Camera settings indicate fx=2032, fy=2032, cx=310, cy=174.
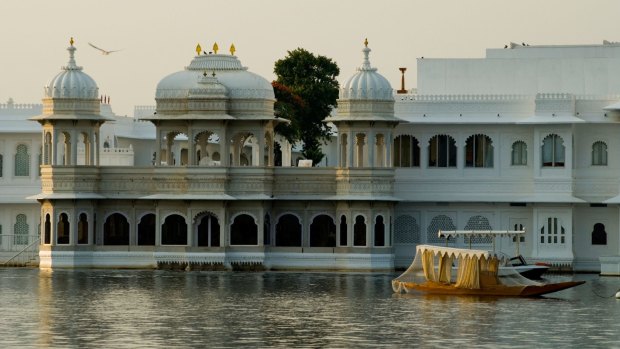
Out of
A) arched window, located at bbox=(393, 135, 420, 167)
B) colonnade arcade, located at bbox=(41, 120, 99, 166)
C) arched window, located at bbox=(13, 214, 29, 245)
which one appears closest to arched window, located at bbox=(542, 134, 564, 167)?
arched window, located at bbox=(393, 135, 420, 167)

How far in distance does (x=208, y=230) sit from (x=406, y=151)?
24.6ft

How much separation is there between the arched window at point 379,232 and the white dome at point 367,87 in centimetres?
409

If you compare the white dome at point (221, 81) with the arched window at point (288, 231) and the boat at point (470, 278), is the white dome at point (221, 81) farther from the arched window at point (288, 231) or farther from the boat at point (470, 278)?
the boat at point (470, 278)

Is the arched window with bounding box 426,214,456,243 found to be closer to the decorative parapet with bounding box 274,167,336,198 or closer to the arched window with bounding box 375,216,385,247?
Result: the arched window with bounding box 375,216,385,247

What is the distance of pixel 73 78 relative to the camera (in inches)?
2697

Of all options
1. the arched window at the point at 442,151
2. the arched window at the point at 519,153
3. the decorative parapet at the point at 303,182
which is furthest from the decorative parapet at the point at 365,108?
the arched window at the point at 519,153

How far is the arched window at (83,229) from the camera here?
68.8 meters

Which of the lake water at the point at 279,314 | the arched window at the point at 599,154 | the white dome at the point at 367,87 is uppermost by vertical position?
the white dome at the point at 367,87

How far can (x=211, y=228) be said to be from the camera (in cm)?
6812

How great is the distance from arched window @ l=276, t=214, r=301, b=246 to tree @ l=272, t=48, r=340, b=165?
374 inches

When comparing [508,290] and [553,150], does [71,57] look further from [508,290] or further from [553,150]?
[508,290]

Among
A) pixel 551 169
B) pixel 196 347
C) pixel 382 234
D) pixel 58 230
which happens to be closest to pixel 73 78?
pixel 58 230

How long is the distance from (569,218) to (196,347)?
28.7 m

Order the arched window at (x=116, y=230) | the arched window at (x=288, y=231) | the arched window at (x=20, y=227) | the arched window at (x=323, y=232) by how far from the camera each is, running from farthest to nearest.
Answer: the arched window at (x=20, y=227)
the arched window at (x=116, y=230)
the arched window at (x=288, y=231)
the arched window at (x=323, y=232)
